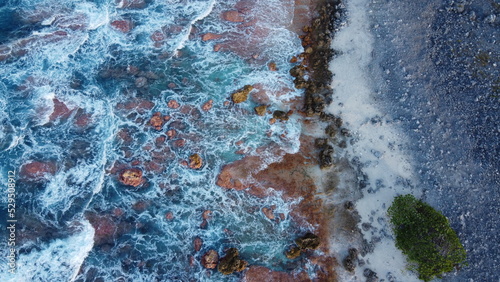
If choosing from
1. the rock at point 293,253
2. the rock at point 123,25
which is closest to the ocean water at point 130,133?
the rock at point 123,25

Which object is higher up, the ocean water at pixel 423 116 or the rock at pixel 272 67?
the ocean water at pixel 423 116

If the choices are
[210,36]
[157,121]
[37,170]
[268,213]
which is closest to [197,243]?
[268,213]

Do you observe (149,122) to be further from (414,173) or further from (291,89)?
(414,173)

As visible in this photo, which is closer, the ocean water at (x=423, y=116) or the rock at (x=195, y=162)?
the ocean water at (x=423, y=116)

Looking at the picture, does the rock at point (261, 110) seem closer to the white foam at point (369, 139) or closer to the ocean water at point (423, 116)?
the white foam at point (369, 139)

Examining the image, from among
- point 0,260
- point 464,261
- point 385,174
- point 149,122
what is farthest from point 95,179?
point 464,261

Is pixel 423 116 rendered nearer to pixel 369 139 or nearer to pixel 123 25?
pixel 369 139

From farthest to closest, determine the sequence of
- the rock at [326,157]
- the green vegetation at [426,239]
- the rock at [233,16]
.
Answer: the rock at [233,16] < the rock at [326,157] < the green vegetation at [426,239]

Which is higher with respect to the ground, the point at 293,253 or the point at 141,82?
the point at 141,82
